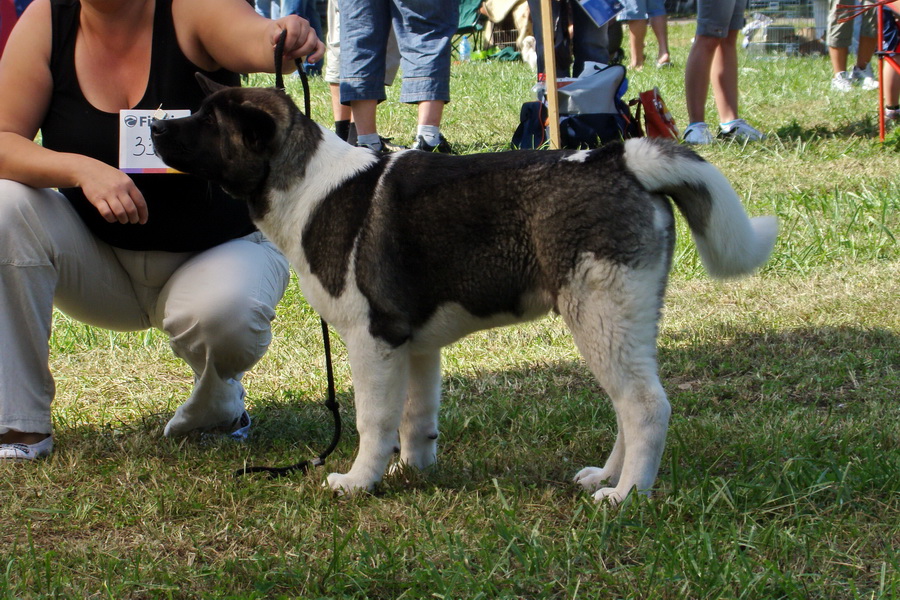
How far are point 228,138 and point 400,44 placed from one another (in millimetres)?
4026

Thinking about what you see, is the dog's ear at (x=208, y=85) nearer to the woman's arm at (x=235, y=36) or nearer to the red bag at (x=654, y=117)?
the woman's arm at (x=235, y=36)

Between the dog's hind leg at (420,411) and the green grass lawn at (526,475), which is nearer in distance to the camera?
the green grass lawn at (526,475)

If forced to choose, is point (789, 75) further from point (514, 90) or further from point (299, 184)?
point (299, 184)

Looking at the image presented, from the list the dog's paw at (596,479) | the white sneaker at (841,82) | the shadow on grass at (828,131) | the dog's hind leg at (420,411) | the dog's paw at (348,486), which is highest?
the white sneaker at (841,82)

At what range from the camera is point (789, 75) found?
11102 millimetres

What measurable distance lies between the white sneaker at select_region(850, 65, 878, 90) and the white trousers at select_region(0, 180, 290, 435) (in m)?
8.69

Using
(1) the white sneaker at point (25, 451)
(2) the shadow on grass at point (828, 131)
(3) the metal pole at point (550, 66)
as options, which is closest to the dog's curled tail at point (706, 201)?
(1) the white sneaker at point (25, 451)

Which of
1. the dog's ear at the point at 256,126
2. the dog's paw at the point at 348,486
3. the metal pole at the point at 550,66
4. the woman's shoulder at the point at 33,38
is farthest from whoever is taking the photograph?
the metal pole at the point at 550,66

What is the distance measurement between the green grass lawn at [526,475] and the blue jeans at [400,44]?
1.97 metres

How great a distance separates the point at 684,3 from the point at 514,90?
41.0ft

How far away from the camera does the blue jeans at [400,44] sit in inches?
251

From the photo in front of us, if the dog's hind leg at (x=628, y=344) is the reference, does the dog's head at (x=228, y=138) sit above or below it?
above

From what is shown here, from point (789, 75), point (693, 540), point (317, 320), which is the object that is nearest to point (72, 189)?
point (317, 320)

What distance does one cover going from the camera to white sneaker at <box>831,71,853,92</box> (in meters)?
10.1
